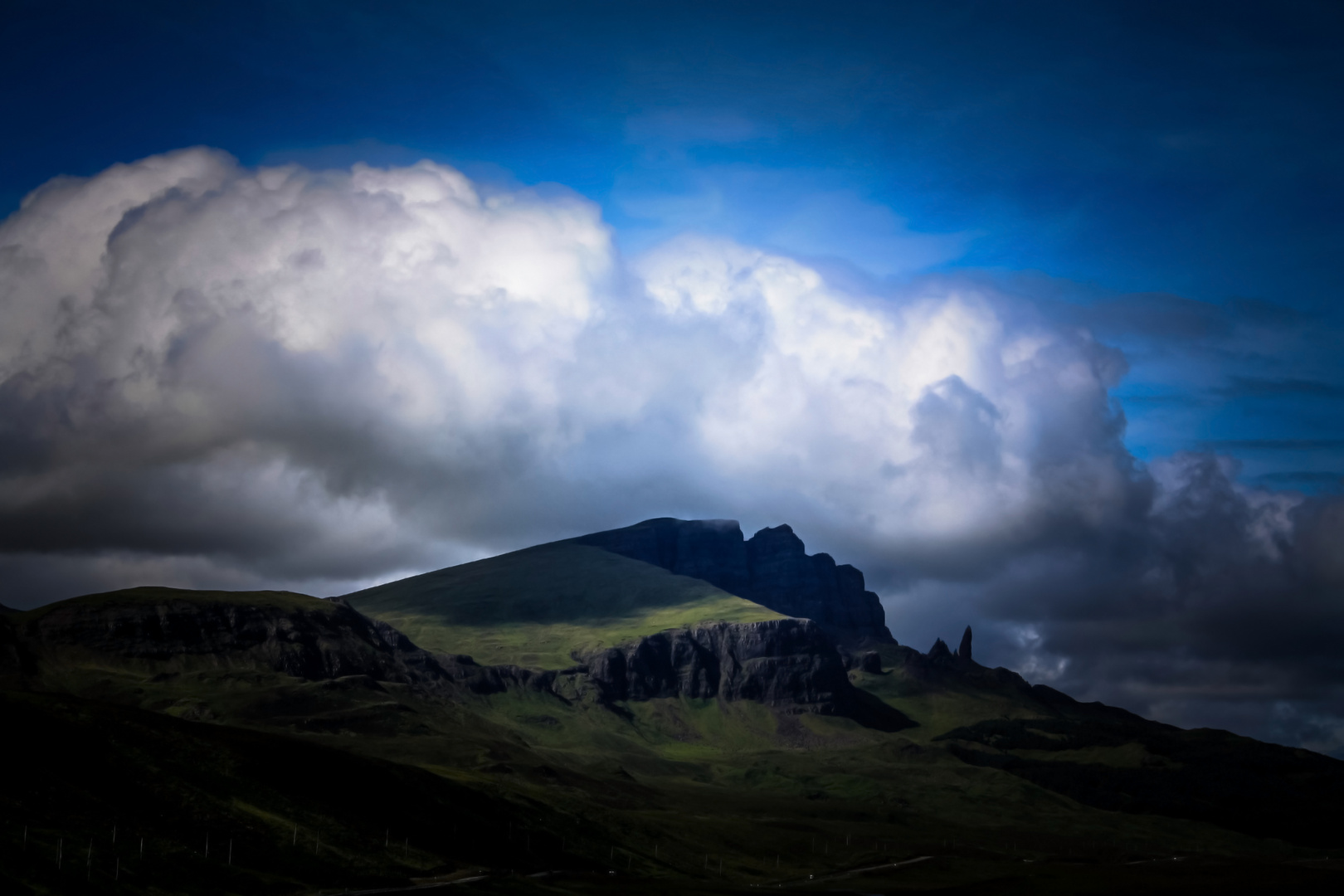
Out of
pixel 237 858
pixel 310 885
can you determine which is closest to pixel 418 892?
pixel 310 885

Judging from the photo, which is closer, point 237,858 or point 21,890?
point 21,890

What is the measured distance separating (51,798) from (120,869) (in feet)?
118

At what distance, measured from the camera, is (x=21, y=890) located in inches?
5822

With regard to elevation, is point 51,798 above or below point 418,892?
above

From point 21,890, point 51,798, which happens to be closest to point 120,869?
point 21,890

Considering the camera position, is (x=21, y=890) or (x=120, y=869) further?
(x=120, y=869)

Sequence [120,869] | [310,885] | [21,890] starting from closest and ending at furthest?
[21,890], [120,869], [310,885]

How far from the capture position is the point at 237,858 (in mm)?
193875

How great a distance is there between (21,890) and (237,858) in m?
48.5

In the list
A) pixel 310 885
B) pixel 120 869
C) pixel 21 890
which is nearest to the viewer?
pixel 21 890

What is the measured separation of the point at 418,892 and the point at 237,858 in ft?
97.0

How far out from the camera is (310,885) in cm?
18900

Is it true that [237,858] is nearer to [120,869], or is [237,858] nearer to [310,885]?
[310,885]

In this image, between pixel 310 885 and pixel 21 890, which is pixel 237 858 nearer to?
pixel 310 885
